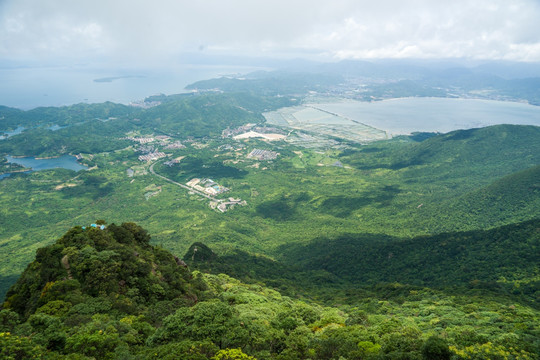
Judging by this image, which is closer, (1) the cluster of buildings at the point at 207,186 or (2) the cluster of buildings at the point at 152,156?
(1) the cluster of buildings at the point at 207,186

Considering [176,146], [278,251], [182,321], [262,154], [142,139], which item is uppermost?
[182,321]

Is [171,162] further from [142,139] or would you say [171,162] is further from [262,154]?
[142,139]

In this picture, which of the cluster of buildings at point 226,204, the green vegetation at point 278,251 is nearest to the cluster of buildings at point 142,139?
the green vegetation at point 278,251

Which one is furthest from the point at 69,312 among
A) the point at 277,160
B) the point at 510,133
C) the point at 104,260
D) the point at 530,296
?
the point at 510,133

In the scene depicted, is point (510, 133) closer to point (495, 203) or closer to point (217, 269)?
point (495, 203)

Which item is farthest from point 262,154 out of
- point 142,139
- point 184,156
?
point 142,139

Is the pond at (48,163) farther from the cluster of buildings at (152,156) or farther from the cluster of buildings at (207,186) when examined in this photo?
the cluster of buildings at (207,186)

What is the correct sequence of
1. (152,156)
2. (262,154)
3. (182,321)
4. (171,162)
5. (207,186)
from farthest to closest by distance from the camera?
(262,154)
(152,156)
(171,162)
(207,186)
(182,321)
